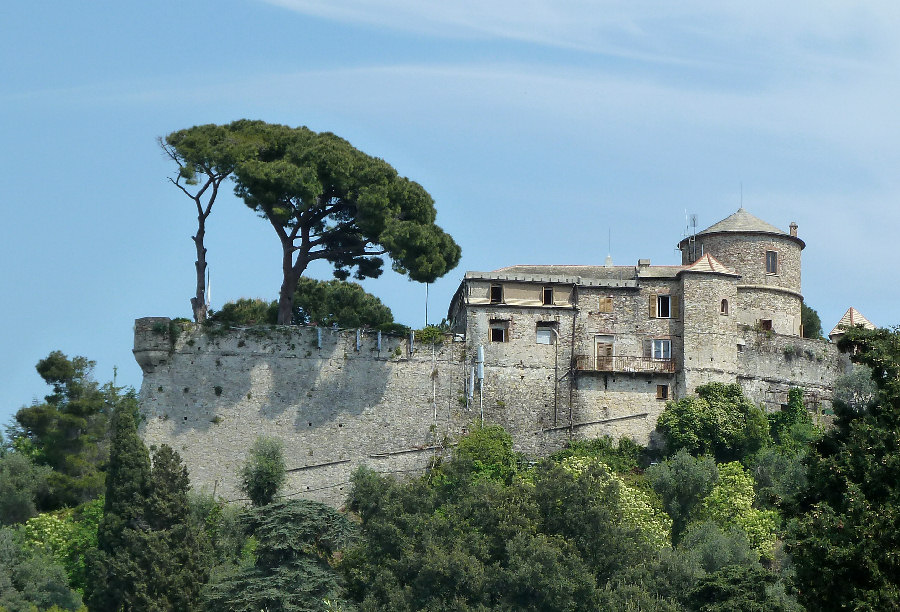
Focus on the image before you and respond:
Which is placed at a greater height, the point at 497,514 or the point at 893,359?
the point at 893,359

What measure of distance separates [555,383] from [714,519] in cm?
783

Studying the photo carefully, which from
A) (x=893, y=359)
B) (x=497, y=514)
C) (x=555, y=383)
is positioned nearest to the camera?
(x=893, y=359)

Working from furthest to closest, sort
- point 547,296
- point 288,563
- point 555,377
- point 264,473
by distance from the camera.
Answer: point 547,296 → point 555,377 → point 264,473 → point 288,563

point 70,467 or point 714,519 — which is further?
point 70,467

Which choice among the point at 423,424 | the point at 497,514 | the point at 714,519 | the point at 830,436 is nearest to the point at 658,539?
the point at 714,519

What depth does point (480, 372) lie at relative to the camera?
55.5m

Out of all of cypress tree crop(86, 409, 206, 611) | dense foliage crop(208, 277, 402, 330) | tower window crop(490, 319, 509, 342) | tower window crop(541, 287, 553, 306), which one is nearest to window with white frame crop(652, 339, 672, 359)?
tower window crop(541, 287, 553, 306)

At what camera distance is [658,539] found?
162 feet

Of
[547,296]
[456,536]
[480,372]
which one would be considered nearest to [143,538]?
[456,536]

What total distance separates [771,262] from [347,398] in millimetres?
17861

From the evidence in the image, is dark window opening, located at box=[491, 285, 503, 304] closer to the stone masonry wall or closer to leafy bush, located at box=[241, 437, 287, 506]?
the stone masonry wall

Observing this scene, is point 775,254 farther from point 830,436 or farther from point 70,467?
point 830,436

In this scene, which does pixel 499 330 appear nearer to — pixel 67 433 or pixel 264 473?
pixel 264 473

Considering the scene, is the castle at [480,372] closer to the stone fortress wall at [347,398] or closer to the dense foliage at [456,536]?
the stone fortress wall at [347,398]
